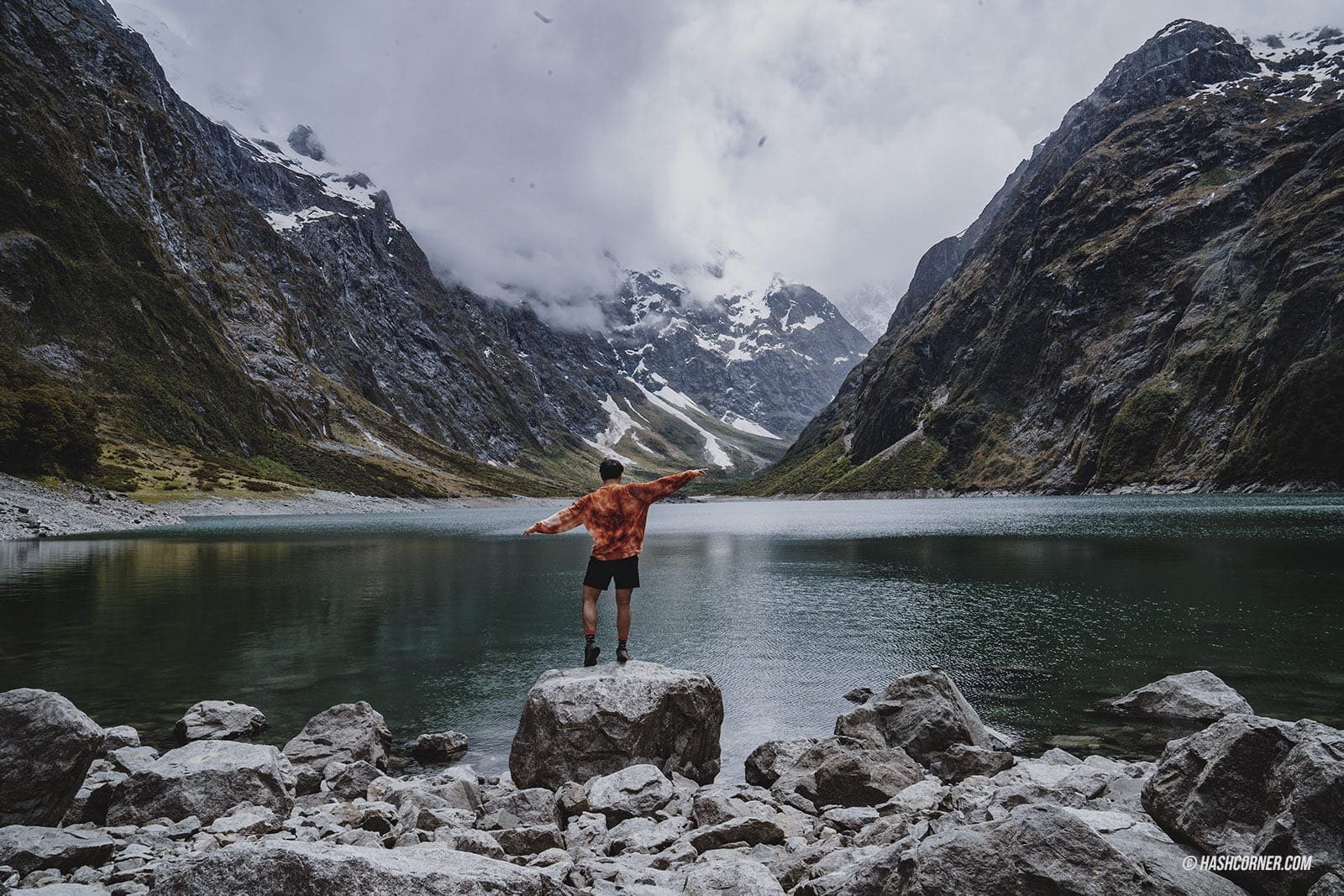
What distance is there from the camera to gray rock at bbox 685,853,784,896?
25.9 feet

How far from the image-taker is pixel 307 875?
5.92 metres

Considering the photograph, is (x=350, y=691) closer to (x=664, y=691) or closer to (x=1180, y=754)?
(x=664, y=691)

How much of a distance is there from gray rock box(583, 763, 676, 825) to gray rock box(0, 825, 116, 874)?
6772 millimetres

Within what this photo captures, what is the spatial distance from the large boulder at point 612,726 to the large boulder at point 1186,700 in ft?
40.2

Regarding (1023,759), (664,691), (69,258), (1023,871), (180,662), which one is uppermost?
(69,258)

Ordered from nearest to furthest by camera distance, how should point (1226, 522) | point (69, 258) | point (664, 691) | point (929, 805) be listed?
point (929, 805)
point (664, 691)
point (1226, 522)
point (69, 258)

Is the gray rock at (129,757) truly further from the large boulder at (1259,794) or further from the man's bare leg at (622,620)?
the large boulder at (1259,794)

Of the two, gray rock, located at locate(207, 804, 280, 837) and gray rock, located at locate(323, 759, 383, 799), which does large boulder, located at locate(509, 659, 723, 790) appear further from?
gray rock, located at locate(207, 804, 280, 837)

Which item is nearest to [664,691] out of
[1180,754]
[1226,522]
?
[1180,754]

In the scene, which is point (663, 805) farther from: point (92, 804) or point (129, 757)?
point (129, 757)

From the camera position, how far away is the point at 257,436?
19800cm

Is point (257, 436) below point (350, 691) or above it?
above

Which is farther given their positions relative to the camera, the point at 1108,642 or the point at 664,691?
the point at 1108,642

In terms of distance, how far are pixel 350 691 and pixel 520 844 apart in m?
15.6
